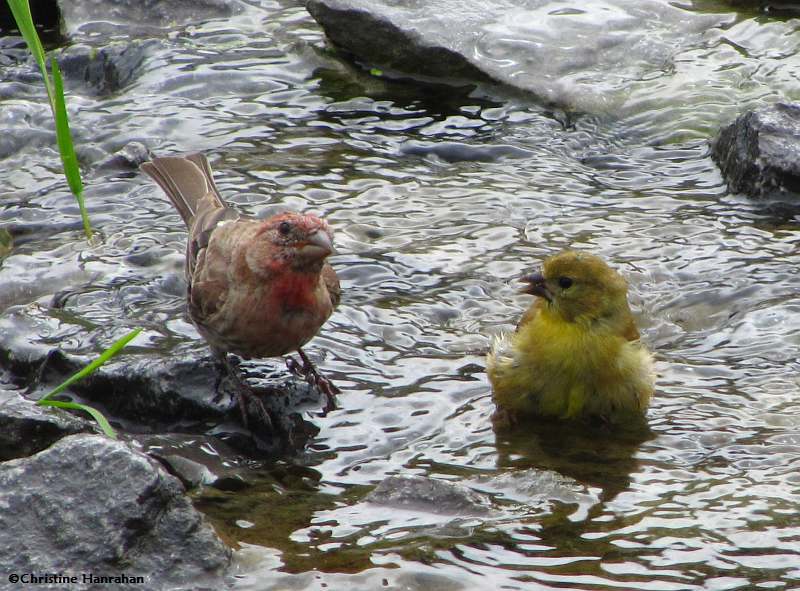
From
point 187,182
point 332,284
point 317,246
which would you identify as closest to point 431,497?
point 317,246

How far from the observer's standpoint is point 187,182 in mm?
7465

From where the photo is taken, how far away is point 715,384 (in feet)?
19.8

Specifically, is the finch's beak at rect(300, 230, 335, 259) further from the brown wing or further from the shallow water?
the shallow water

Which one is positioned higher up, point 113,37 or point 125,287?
point 113,37

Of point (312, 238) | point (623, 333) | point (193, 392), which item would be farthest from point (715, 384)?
point (193, 392)

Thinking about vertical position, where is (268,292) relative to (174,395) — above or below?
above

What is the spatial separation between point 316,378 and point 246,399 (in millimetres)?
378

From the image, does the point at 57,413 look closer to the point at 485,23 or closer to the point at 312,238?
the point at 312,238

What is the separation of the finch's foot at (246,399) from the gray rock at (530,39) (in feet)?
14.6

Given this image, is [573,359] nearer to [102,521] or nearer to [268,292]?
[268,292]

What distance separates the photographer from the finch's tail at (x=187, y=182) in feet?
24.2

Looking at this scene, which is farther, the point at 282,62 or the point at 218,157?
the point at 282,62

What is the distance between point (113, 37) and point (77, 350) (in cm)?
541

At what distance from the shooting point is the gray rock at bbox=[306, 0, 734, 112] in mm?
9695
